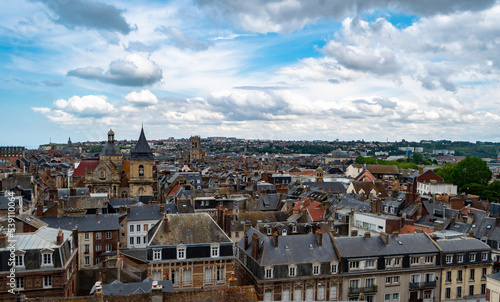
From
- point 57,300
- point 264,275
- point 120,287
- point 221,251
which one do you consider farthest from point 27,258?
point 264,275

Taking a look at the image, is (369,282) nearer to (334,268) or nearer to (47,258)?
(334,268)

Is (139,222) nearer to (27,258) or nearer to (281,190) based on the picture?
(27,258)

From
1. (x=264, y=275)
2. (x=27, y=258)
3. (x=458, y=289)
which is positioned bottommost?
(x=458, y=289)

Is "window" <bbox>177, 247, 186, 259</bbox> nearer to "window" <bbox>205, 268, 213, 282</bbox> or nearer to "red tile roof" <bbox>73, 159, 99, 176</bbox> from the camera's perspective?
"window" <bbox>205, 268, 213, 282</bbox>

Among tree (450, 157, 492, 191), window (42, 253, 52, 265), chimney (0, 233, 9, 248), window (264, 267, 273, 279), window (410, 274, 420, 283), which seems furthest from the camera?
tree (450, 157, 492, 191)

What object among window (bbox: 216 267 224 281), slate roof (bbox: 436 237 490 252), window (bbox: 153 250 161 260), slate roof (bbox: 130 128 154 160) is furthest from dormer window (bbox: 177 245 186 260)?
slate roof (bbox: 130 128 154 160)

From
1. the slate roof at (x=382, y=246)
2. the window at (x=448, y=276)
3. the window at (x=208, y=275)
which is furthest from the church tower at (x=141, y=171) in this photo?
the window at (x=448, y=276)

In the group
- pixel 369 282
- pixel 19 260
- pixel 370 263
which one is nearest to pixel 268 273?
pixel 369 282
